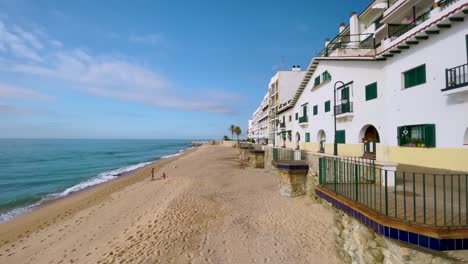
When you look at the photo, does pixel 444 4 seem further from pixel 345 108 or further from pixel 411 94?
pixel 345 108

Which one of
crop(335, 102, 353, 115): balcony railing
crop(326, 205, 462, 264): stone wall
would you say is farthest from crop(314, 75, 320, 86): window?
crop(326, 205, 462, 264): stone wall

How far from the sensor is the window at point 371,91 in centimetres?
1479

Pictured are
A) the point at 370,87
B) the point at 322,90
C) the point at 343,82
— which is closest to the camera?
the point at 370,87

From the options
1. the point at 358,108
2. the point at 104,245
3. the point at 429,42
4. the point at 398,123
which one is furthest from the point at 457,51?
the point at 104,245

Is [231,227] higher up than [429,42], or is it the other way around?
[429,42]

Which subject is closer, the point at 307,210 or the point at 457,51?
the point at 457,51

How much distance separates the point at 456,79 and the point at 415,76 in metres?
2.33

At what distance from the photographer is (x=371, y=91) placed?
15.1 metres

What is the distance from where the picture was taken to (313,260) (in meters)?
7.55

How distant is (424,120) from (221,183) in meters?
14.8

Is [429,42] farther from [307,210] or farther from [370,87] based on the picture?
[307,210]

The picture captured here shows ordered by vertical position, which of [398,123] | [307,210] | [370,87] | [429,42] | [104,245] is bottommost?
[104,245]

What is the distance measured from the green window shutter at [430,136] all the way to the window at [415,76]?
7.18 ft

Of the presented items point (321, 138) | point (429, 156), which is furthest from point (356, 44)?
point (429, 156)
